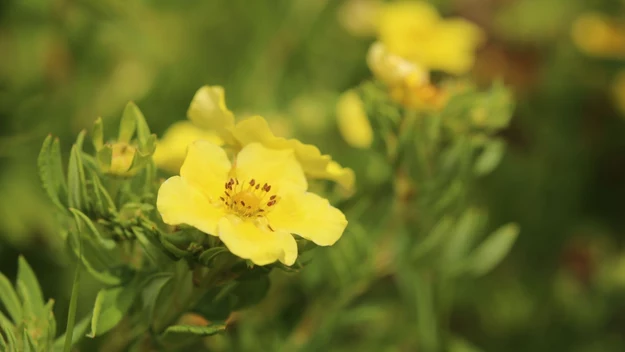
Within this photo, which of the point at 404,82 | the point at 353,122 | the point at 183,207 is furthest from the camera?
the point at 353,122

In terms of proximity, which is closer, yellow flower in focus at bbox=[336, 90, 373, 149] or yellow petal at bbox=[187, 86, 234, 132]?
yellow petal at bbox=[187, 86, 234, 132]

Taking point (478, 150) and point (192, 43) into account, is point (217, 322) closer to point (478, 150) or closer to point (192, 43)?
point (478, 150)

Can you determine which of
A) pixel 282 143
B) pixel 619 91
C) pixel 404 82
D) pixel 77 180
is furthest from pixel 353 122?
pixel 619 91

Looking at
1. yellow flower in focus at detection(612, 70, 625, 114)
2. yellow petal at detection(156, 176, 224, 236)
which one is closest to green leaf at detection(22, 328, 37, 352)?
yellow petal at detection(156, 176, 224, 236)

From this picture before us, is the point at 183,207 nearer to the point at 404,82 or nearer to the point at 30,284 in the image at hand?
the point at 30,284

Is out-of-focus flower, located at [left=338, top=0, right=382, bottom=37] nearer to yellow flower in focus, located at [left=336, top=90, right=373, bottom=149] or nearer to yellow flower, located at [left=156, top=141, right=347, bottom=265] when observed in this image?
yellow flower in focus, located at [left=336, top=90, right=373, bottom=149]

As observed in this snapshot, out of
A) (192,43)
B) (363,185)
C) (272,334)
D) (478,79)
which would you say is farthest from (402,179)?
(478,79)

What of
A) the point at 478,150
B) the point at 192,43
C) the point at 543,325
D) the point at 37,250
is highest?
the point at 478,150
